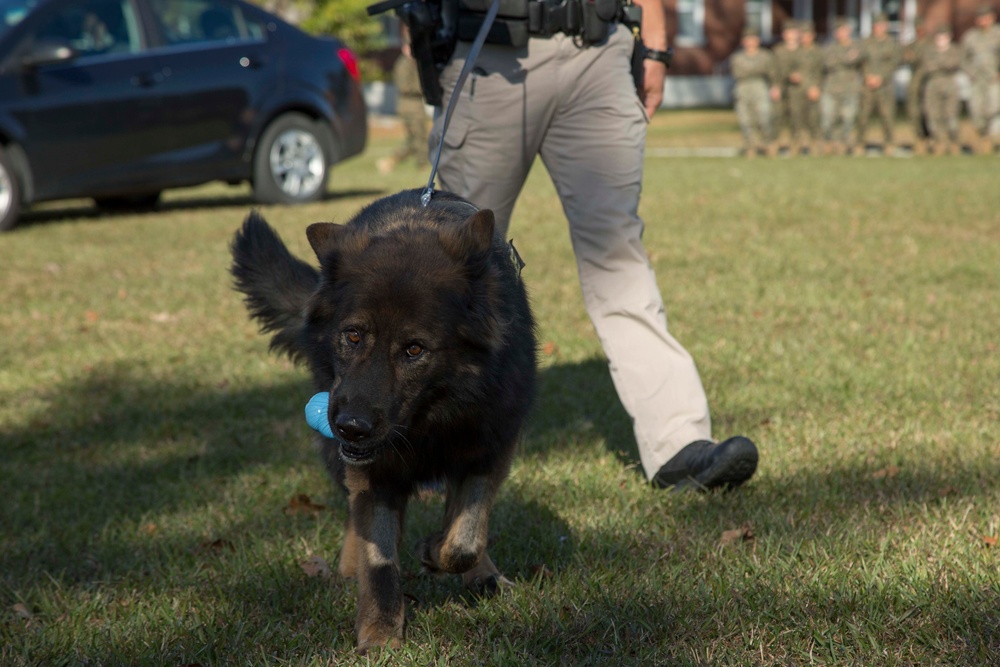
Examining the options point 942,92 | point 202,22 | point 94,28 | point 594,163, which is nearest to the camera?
point 594,163

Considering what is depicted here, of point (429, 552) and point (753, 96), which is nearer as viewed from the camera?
point (429, 552)

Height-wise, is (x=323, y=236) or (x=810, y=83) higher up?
(x=323, y=236)

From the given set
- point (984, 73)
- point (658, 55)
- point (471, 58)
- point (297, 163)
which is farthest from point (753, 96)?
point (471, 58)

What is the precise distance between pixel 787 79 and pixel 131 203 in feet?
56.5

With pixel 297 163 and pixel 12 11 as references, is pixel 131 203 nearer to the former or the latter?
pixel 297 163

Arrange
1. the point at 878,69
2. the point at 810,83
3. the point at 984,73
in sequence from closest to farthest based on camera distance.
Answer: the point at 984,73 < the point at 878,69 < the point at 810,83

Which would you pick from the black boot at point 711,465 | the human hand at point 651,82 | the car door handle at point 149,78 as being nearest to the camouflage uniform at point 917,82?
the car door handle at point 149,78

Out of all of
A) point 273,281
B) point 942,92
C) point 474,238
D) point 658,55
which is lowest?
point 942,92

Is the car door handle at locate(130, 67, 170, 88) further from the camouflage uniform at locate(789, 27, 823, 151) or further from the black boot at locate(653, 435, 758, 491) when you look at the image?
the camouflage uniform at locate(789, 27, 823, 151)

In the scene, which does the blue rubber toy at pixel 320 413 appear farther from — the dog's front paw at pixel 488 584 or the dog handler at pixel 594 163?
the dog handler at pixel 594 163

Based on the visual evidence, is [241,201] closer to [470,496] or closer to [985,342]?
[985,342]

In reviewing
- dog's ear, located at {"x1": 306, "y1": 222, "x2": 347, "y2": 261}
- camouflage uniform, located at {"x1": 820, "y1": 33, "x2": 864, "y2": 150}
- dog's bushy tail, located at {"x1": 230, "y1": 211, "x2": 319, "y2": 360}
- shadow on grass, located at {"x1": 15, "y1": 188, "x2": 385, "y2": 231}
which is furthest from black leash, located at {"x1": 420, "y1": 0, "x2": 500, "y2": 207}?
camouflage uniform, located at {"x1": 820, "y1": 33, "x2": 864, "y2": 150}

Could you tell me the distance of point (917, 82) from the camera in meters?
25.1

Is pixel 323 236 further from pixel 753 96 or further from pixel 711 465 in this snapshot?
pixel 753 96
